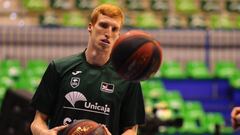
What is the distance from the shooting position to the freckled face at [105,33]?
14.1 ft

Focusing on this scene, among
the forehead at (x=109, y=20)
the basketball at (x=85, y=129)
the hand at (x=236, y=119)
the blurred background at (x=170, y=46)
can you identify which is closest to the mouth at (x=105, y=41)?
the forehead at (x=109, y=20)

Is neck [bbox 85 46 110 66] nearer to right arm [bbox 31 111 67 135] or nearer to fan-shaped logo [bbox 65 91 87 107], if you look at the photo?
fan-shaped logo [bbox 65 91 87 107]

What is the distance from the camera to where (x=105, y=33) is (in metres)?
4.32

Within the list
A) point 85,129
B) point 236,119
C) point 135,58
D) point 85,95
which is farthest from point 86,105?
point 236,119

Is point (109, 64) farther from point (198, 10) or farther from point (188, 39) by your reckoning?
point (198, 10)

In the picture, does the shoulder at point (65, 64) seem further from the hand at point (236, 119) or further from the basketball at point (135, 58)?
the hand at point (236, 119)

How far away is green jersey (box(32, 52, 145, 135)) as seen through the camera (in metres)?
4.39

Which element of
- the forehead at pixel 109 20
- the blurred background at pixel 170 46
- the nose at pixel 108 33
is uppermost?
the forehead at pixel 109 20

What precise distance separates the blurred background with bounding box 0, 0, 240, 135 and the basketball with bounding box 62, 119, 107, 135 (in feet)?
22.9

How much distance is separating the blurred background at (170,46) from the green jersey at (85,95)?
254 inches

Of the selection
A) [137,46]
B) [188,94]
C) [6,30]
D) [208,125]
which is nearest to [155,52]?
[137,46]

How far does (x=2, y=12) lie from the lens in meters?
16.0

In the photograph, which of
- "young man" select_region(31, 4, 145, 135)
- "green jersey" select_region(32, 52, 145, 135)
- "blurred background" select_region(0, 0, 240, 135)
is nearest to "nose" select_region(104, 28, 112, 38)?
"young man" select_region(31, 4, 145, 135)

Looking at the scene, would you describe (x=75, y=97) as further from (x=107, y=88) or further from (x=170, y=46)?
(x=170, y=46)
